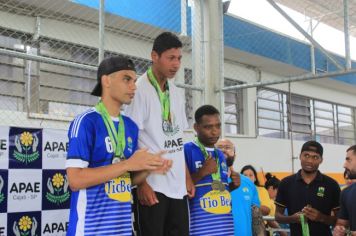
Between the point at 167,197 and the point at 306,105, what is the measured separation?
35.8 feet

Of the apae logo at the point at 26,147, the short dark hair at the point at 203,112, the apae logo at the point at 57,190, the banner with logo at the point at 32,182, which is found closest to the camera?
the short dark hair at the point at 203,112

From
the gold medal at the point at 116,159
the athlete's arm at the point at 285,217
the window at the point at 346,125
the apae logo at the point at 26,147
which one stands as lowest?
Answer: the athlete's arm at the point at 285,217

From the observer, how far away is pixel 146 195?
2516 millimetres

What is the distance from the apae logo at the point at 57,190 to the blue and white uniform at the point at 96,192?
1.53 meters

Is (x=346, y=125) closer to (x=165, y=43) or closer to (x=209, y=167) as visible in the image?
(x=209, y=167)

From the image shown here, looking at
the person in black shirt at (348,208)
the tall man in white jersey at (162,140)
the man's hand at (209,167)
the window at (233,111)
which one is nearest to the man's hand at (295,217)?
the person in black shirt at (348,208)

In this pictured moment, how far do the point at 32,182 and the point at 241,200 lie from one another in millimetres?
1708

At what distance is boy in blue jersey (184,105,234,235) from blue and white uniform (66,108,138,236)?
841mm

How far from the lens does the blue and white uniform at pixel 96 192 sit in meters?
2.21

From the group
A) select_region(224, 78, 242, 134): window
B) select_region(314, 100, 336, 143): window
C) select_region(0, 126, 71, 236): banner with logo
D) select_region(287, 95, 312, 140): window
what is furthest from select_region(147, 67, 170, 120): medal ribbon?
select_region(314, 100, 336, 143): window

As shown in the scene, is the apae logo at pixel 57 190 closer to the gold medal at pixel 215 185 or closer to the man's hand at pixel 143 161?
the gold medal at pixel 215 185

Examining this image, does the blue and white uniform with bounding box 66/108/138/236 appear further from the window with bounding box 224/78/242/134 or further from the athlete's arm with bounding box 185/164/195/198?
the window with bounding box 224/78/242/134

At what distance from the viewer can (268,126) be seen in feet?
38.2

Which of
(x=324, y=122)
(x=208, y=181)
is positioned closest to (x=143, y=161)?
(x=208, y=181)
